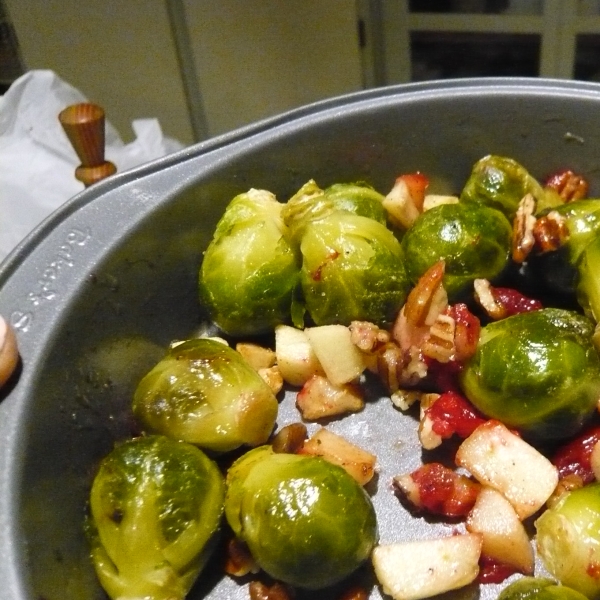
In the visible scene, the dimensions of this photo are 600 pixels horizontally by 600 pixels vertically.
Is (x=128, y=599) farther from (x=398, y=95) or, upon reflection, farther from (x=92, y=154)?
(x=398, y=95)

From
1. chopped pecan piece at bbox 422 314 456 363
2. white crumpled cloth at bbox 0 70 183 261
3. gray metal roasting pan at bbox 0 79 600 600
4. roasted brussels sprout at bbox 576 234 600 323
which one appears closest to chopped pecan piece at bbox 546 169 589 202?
gray metal roasting pan at bbox 0 79 600 600

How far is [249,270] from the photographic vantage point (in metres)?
1.30

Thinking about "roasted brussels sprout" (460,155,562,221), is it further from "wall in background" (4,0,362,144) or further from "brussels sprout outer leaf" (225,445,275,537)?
"wall in background" (4,0,362,144)

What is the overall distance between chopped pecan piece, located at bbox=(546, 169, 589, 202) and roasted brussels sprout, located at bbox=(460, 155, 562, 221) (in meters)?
0.02

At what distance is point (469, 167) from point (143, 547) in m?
1.01

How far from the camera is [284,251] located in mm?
1336

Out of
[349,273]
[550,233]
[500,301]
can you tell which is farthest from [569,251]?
[349,273]

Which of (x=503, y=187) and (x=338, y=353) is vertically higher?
(x=503, y=187)

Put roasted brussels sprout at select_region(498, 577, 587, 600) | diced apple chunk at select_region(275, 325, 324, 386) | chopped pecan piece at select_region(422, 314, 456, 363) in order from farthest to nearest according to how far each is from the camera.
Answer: diced apple chunk at select_region(275, 325, 324, 386) → chopped pecan piece at select_region(422, 314, 456, 363) → roasted brussels sprout at select_region(498, 577, 587, 600)

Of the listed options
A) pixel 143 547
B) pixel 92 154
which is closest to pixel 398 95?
pixel 92 154

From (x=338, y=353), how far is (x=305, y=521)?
1.11ft

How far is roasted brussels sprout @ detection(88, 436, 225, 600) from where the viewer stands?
1007 mm

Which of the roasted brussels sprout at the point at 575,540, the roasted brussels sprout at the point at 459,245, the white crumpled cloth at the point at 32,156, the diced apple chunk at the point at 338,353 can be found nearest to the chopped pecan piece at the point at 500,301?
the roasted brussels sprout at the point at 459,245

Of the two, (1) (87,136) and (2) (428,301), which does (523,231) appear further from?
(1) (87,136)
